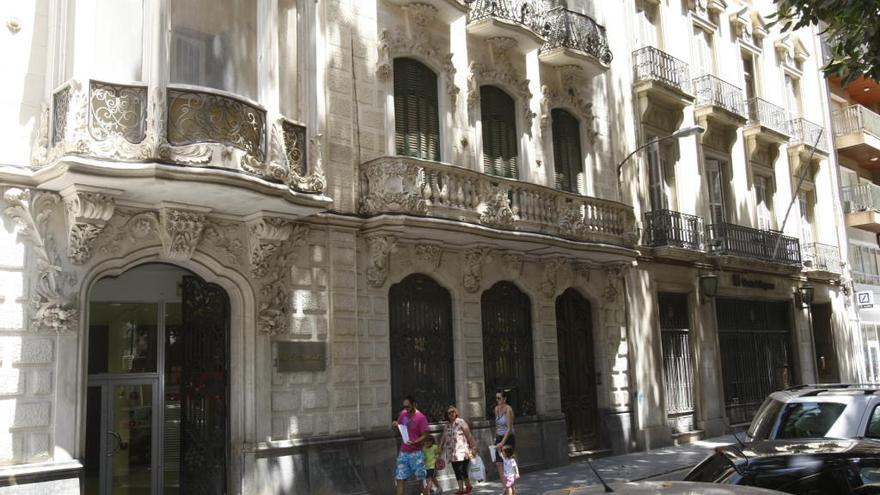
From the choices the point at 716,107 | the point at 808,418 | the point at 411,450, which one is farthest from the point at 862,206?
the point at 808,418

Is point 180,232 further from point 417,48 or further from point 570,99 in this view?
point 570,99

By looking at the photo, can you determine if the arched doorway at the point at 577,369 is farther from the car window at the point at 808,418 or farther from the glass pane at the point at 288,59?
the car window at the point at 808,418

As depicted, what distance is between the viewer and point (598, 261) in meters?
18.4

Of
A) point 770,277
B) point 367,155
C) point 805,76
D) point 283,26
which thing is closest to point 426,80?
point 367,155

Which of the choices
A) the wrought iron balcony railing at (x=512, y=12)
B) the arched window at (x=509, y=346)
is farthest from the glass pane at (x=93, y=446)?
the wrought iron balcony railing at (x=512, y=12)

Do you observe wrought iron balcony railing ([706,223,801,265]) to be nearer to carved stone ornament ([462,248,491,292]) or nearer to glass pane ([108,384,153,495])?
carved stone ornament ([462,248,491,292])

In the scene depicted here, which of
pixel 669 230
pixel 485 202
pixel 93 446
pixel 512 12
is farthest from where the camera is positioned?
pixel 669 230

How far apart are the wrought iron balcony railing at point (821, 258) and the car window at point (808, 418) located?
2022 cm

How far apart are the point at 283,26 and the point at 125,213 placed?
4.19m

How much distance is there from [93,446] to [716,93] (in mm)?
19464

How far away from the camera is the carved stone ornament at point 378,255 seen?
13830 mm

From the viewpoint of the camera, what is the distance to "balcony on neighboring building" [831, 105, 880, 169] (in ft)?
98.2

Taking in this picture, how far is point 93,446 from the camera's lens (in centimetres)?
1312

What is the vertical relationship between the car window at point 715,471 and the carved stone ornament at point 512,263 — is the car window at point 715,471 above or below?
below
